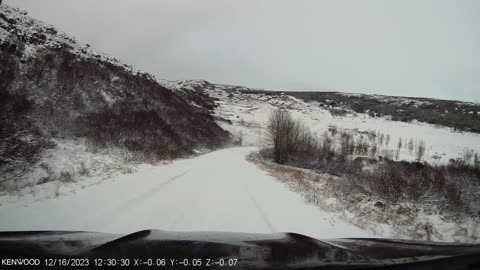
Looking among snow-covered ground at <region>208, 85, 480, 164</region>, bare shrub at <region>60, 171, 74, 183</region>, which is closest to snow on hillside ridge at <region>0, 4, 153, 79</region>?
bare shrub at <region>60, 171, 74, 183</region>

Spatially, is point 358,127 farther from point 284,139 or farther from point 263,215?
point 263,215

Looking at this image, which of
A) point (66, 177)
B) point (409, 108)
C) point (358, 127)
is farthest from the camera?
point (409, 108)

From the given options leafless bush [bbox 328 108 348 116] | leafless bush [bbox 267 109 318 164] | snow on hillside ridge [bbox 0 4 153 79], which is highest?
snow on hillside ridge [bbox 0 4 153 79]

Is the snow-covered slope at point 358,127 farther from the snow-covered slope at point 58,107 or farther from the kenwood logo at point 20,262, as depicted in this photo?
the kenwood logo at point 20,262

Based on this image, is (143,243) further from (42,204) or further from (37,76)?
(37,76)

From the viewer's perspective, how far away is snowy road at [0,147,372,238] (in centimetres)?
611

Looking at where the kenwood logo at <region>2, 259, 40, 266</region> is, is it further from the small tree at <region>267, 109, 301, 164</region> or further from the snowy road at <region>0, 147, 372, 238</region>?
the small tree at <region>267, 109, 301, 164</region>

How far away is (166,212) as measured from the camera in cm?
730

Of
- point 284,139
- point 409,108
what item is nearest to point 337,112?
point 409,108

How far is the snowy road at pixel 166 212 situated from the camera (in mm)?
6113

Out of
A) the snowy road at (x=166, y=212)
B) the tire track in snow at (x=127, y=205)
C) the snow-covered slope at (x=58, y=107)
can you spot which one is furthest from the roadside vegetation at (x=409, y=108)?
the tire track in snow at (x=127, y=205)

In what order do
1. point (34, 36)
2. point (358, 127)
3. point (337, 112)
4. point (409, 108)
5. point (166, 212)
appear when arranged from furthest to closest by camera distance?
1. point (409, 108)
2. point (337, 112)
3. point (358, 127)
4. point (34, 36)
5. point (166, 212)

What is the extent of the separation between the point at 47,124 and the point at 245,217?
12.0 m

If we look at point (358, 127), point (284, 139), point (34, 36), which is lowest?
point (284, 139)
